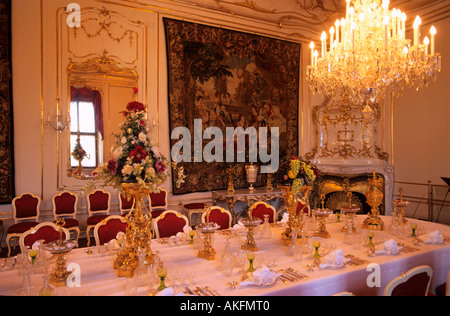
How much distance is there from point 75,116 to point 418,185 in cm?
721

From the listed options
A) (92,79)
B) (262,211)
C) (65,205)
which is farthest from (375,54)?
(65,205)

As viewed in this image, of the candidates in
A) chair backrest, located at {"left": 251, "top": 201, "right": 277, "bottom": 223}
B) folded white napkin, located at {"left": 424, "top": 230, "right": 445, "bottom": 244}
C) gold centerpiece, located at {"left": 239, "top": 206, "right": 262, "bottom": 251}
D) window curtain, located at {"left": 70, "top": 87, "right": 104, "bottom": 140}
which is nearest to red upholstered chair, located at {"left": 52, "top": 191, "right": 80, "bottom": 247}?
window curtain, located at {"left": 70, "top": 87, "right": 104, "bottom": 140}

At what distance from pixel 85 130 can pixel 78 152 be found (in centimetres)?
41

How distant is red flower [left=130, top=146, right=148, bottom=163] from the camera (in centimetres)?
229

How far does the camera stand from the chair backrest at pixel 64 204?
16.8 feet

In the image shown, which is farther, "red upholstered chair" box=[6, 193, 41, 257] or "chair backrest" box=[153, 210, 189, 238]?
"red upholstered chair" box=[6, 193, 41, 257]

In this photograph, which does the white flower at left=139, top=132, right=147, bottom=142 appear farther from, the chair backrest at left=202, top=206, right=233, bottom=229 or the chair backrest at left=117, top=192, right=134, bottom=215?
the chair backrest at left=117, top=192, right=134, bottom=215

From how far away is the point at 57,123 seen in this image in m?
5.28

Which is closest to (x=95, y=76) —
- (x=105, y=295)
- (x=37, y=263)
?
(x=37, y=263)

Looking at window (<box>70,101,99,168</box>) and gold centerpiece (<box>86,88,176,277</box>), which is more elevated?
window (<box>70,101,99,168</box>)

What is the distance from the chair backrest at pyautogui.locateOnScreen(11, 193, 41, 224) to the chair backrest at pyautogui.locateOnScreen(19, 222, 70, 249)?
2.31 m

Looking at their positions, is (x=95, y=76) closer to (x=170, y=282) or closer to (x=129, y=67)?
(x=129, y=67)

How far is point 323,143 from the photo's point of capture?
302 inches

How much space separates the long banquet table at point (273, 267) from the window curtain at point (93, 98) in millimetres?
3327
